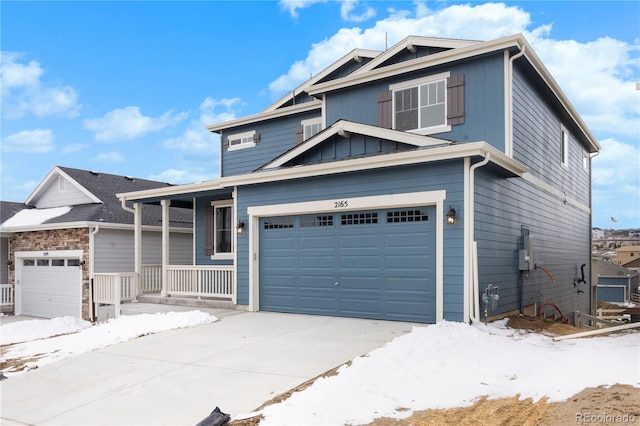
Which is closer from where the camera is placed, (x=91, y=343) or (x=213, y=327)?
(x=91, y=343)

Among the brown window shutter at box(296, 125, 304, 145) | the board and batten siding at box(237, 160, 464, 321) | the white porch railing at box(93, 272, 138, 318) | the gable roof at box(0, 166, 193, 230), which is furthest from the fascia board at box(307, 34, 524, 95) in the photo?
the gable roof at box(0, 166, 193, 230)

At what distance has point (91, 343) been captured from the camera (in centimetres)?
844

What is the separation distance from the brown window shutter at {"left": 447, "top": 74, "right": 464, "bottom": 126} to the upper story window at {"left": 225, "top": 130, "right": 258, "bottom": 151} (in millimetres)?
7075

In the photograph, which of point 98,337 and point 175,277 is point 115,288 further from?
point 98,337

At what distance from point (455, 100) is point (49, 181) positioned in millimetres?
15703

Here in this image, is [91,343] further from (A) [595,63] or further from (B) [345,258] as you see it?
(A) [595,63]

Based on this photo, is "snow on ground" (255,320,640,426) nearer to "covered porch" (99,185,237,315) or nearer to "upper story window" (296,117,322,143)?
"covered porch" (99,185,237,315)

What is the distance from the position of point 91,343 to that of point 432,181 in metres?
6.80

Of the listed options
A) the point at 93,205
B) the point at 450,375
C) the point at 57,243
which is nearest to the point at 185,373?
the point at 450,375

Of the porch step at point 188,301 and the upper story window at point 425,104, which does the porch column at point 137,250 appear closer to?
the porch step at point 188,301

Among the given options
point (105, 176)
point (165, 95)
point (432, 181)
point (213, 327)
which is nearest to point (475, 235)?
point (432, 181)

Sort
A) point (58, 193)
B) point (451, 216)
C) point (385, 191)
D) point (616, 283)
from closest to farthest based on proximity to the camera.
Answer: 1. point (451, 216)
2. point (385, 191)
3. point (58, 193)
4. point (616, 283)

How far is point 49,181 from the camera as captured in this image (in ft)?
60.4

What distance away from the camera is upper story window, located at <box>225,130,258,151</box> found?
15709 mm
